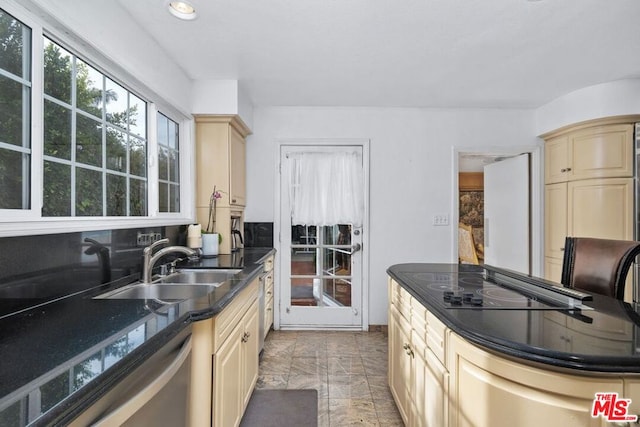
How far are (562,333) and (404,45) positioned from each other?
1.94 m

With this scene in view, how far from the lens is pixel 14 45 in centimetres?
120

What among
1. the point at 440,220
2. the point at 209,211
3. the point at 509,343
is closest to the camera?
the point at 509,343

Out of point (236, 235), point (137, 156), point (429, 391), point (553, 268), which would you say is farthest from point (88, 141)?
point (553, 268)

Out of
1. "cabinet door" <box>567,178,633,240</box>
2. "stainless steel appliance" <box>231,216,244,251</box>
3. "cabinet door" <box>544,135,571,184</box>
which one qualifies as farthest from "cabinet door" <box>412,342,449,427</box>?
"cabinet door" <box>544,135,571,184</box>

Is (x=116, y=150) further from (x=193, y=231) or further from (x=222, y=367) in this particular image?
(x=222, y=367)

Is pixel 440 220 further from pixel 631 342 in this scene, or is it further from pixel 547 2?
pixel 631 342

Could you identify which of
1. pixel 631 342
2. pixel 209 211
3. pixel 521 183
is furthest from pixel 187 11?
pixel 521 183

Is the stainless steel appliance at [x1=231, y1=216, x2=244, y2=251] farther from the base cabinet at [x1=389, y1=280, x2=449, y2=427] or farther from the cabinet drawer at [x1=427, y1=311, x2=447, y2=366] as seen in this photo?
the cabinet drawer at [x1=427, y1=311, x2=447, y2=366]

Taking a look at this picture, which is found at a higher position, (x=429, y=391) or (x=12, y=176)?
(x=12, y=176)

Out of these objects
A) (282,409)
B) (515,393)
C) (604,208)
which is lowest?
(282,409)

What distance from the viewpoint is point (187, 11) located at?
5.87 ft

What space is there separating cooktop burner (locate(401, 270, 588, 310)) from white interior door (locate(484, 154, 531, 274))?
6.20 feet

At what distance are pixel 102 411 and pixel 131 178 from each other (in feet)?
5.37

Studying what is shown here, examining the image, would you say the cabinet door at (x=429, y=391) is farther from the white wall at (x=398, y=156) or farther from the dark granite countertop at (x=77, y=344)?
the white wall at (x=398, y=156)
